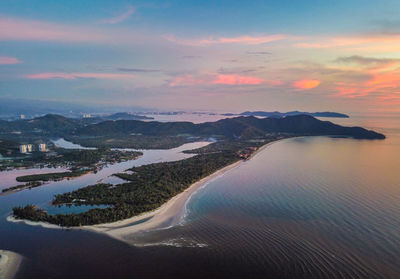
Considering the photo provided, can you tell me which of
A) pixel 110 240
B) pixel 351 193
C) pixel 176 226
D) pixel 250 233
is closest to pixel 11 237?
pixel 110 240

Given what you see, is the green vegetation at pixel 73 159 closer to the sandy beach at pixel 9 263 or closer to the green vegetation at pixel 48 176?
the green vegetation at pixel 48 176

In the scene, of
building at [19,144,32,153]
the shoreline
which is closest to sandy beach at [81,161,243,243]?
the shoreline

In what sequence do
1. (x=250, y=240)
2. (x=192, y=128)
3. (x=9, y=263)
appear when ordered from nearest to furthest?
(x=9, y=263), (x=250, y=240), (x=192, y=128)

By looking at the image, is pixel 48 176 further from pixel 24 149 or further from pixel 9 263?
pixel 24 149

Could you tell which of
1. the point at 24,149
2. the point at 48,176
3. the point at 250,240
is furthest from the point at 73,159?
the point at 250,240

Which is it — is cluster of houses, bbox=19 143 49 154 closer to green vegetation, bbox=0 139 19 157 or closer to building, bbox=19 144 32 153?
building, bbox=19 144 32 153
